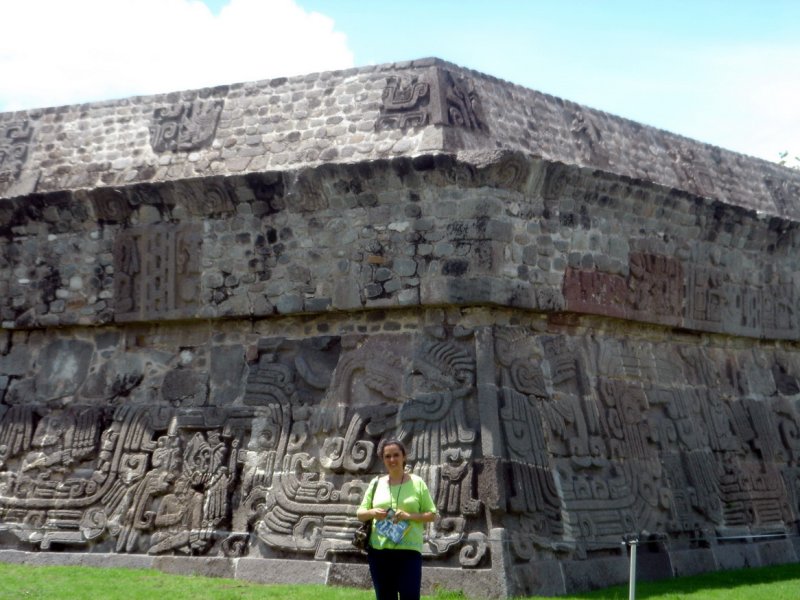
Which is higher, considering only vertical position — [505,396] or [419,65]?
[419,65]

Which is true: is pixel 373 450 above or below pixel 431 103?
below

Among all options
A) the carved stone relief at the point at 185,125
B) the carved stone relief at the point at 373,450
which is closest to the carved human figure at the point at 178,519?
the carved stone relief at the point at 373,450

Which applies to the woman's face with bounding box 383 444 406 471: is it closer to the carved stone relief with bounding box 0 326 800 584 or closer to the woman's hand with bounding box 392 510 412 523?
the woman's hand with bounding box 392 510 412 523

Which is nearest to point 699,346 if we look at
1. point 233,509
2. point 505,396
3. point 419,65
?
point 505,396

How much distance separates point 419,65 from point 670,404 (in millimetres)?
3998

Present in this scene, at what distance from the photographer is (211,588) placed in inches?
368

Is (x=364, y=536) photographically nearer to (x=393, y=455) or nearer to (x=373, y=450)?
(x=393, y=455)

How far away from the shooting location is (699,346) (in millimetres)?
12414

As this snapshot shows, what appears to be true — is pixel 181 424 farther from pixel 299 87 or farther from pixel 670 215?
pixel 670 215

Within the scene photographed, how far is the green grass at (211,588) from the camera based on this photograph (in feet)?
29.5

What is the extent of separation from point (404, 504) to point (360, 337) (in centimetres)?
331

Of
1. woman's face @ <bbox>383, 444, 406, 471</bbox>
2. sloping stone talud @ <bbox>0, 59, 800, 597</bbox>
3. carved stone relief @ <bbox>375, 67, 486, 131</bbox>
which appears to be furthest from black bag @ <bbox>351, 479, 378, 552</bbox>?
carved stone relief @ <bbox>375, 67, 486, 131</bbox>

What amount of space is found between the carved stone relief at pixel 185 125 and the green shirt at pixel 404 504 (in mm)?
5044

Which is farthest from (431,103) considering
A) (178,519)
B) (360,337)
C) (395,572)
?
(395,572)
